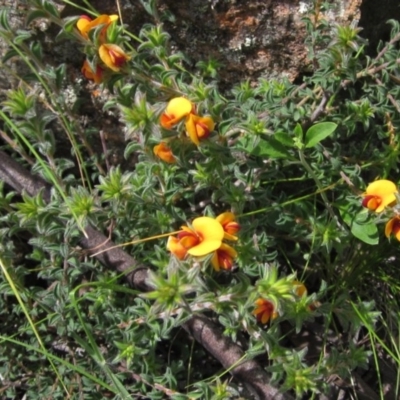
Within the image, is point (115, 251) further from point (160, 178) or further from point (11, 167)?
point (11, 167)

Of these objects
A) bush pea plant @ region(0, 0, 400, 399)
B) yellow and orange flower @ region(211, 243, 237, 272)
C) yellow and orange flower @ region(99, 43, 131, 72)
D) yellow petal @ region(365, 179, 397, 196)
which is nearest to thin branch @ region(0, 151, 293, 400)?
bush pea plant @ region(0, 0, 400, 399)

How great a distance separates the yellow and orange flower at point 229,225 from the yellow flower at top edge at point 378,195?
A: 0.39m

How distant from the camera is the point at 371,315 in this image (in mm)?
2125

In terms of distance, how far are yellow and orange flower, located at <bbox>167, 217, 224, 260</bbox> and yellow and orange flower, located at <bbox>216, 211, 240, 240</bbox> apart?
0.08 m

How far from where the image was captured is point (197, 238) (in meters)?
1.72

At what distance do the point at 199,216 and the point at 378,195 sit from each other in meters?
0.57

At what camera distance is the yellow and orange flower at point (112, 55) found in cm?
178

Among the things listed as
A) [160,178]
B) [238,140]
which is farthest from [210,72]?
[160,178]

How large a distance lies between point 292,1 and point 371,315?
3.39ft

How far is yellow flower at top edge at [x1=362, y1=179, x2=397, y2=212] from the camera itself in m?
1.95

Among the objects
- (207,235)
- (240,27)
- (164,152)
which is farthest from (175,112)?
(240,27)

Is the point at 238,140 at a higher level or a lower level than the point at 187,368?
higher

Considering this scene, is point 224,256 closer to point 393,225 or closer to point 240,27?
point 393,225

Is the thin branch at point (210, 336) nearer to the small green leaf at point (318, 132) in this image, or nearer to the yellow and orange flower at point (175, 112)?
the yellow and orange flower at point (175, 112)
